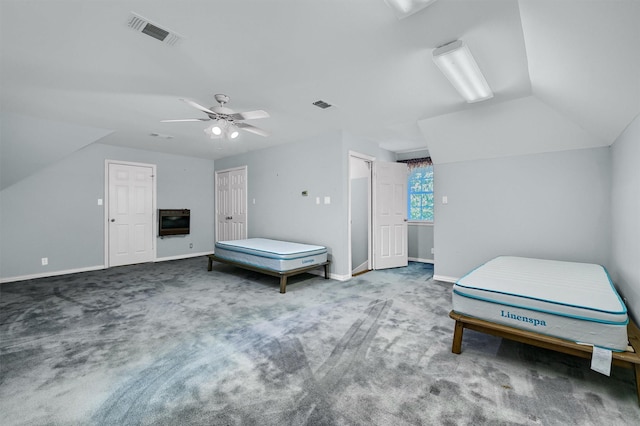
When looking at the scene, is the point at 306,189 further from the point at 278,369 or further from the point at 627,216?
the point at 627,216

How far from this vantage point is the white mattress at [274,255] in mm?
3937

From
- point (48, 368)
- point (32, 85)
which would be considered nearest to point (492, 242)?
point (48, 368)

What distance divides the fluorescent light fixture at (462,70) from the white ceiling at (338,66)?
0.28 ft

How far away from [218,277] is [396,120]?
383cm

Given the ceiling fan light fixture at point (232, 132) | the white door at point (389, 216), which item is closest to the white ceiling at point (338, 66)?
the ceiling fan light fixture at point (232, 132)

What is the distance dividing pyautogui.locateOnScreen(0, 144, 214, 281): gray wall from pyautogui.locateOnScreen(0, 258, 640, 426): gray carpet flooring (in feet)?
5.15

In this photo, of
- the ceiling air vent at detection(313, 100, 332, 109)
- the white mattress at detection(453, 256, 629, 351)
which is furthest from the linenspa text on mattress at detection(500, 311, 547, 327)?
the ceiling air vent at detection(313, 100, 332, 109)

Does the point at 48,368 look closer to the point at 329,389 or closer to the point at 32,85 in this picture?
the point at 329,389

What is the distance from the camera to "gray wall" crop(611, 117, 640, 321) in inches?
85.7

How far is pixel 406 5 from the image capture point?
5.47ft

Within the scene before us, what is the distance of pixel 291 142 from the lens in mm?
5219

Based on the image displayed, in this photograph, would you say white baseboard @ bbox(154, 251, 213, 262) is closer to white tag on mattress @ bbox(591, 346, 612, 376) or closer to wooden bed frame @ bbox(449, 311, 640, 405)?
wooden bed frame @ bbox(449, 311, 640, 405)

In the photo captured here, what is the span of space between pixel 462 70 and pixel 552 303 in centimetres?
199

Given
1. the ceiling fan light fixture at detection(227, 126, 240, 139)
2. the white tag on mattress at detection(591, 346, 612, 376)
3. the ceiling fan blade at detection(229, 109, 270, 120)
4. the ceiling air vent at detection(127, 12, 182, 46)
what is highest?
the ceiling air vent at detection(127, 12, 182, 46)
